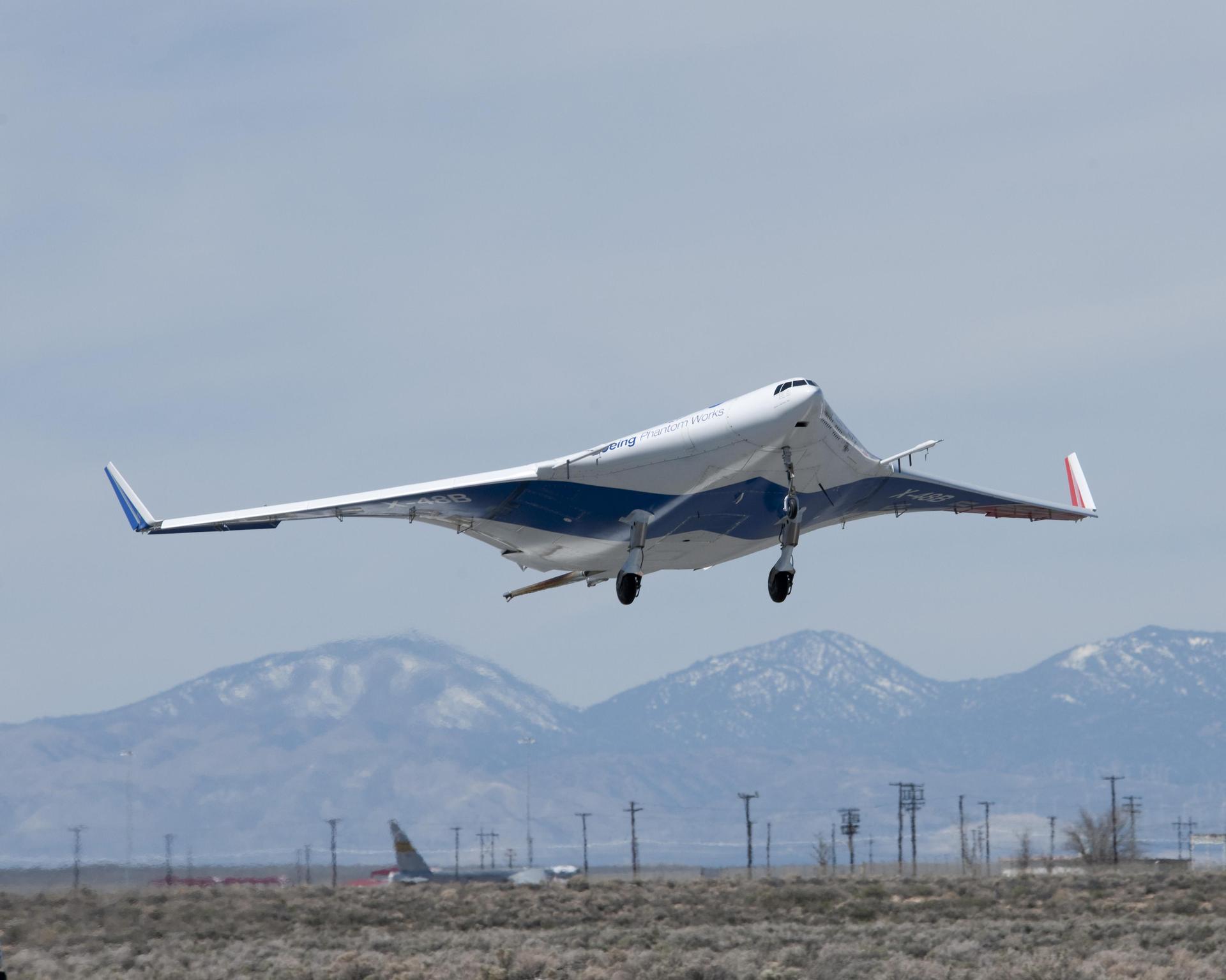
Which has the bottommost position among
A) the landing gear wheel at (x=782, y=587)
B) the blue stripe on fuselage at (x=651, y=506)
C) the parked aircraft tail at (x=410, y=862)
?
the parked aircraft tail at (x=410, y=862)

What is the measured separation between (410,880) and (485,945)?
102207 millimetres

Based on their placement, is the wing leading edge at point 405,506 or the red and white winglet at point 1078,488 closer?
the wing leading edge at point 405,506

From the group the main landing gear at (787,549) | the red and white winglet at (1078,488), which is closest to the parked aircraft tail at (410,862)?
the red and white winglet at (1078,488)

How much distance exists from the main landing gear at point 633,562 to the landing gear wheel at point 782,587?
3.53 m

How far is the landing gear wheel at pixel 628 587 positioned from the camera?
130 feet

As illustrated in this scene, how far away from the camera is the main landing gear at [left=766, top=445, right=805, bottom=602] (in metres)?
38.0

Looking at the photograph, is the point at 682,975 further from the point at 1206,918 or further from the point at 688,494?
the point at 1206,918

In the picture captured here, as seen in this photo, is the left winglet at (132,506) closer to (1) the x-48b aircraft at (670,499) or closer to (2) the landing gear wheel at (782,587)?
(1) the x-48b aircraft at (670,499)

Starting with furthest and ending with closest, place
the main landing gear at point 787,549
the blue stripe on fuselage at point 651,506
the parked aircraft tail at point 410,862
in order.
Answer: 1. the parked aircraft tail at point 410,862
2. the blue stripe on fuselage at point 651,506
3. the main landing gear at point 787,549

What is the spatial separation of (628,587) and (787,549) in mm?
4074

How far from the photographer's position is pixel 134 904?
81.1m

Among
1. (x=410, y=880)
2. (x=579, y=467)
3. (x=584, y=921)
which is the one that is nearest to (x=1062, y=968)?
(x=579, y=467)

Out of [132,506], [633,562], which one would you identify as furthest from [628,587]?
[132,506]

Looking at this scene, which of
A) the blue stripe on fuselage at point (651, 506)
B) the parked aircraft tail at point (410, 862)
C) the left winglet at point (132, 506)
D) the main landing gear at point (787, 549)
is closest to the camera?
the main landing gear at point (787, 549)
